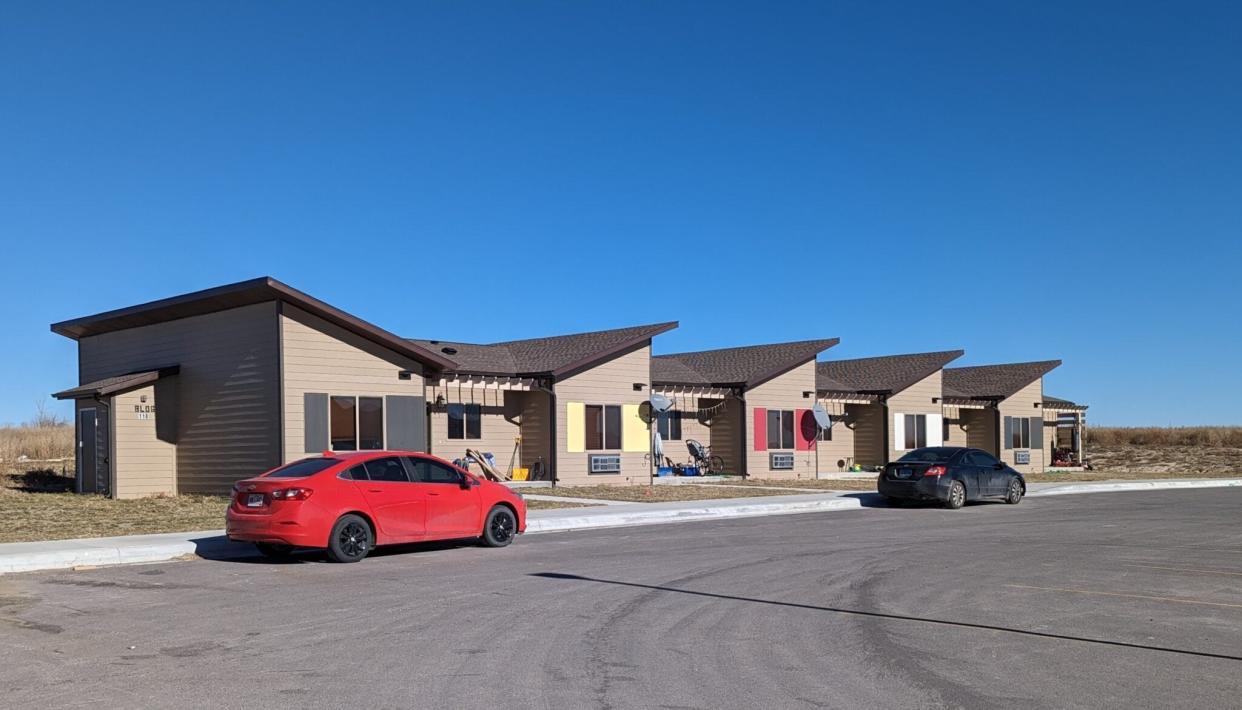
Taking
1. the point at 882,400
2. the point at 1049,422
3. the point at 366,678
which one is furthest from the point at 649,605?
the point at 1049,422

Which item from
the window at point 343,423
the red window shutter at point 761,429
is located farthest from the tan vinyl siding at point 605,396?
the window at point 343,423

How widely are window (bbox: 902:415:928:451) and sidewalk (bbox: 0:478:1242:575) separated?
841cm

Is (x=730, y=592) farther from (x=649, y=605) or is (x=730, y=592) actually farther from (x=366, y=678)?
(x=366, y=678)

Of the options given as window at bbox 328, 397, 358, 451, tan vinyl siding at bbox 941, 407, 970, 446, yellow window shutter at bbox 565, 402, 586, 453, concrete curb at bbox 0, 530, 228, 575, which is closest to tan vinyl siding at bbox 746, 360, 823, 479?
yellow window shutter at bbox 565, 402, 586, 453

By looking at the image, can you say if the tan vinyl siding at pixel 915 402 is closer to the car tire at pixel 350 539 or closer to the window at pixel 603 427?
the window at pixel 603 427

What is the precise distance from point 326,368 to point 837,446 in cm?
2258

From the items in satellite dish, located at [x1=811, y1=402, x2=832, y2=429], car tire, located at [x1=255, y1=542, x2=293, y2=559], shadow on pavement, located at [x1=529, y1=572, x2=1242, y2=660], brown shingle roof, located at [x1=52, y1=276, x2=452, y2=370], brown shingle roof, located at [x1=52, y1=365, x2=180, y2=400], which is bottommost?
shadow on pavement, located at [x1=529, y1=572, x2=1242, y2=660]

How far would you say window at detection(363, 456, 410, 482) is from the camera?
595 inches

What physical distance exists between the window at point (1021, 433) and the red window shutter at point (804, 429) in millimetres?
12204

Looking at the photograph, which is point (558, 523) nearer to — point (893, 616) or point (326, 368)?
point (326, 368)

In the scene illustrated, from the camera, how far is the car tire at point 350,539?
14.4 m

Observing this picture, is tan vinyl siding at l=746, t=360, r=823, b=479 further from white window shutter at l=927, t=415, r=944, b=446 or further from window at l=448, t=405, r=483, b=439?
window at l=448, t=405, r=483, b=439

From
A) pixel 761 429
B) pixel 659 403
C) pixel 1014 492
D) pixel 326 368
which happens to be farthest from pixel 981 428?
pixel 326 368

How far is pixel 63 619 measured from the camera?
10.3 metres
